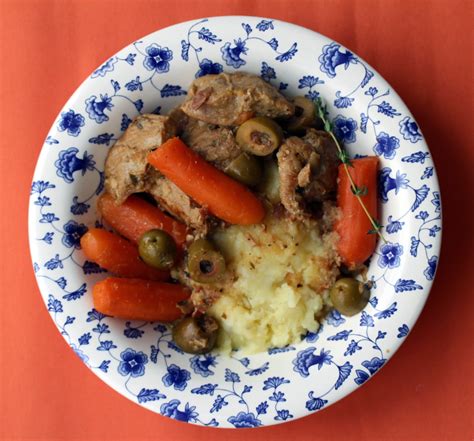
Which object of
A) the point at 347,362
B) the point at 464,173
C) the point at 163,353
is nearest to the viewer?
the point at 347,362

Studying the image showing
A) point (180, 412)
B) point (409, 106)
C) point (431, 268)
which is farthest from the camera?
point (409, 106)

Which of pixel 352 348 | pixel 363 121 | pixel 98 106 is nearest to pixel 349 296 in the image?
pixel 352 348

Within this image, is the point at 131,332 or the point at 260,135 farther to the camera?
the point at 131,332

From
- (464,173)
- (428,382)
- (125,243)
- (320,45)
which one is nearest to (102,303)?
(125,243)

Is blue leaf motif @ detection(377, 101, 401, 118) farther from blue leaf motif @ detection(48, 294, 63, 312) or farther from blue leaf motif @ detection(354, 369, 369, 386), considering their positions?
blue leaf motif @ detection(48, 294, 63, 312)

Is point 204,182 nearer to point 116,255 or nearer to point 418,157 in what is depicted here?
point 116,255

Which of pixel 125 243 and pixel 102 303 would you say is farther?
pixel 125 243

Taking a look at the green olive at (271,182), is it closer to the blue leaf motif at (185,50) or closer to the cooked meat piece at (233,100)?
the cooked meat piece at (233,100)

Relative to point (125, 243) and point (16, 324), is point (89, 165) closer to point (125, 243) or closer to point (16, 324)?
point (125, 243)
